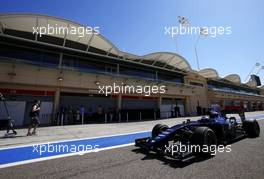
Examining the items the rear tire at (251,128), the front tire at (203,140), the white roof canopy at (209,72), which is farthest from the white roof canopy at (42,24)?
the white roof canopy at (209,72)

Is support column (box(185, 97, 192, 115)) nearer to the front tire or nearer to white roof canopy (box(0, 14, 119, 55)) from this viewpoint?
white roof canopy (box(0, 14, 119, 55))

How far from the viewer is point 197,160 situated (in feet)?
14.8

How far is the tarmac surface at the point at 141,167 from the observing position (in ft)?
11.5

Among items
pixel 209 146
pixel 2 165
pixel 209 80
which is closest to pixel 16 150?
pixel 2 165

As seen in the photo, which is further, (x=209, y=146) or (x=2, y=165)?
(x=209, y=146)

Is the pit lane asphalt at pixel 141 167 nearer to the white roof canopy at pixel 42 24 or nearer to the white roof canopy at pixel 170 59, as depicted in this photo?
the white roof canopy at pixel 42 24

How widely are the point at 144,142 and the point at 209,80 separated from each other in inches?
1436

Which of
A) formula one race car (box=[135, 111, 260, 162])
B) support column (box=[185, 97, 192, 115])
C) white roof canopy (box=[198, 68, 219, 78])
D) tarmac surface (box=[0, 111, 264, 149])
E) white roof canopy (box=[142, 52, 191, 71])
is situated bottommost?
tarmac surface (box=[0, 111, 264, 149])

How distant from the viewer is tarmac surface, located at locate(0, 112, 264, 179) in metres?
3.51

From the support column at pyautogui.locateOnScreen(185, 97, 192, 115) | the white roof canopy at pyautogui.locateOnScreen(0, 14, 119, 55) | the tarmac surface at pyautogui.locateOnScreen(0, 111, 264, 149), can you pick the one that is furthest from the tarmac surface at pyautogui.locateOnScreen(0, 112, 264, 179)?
the support column at pyautogui.locateOnScreen(185, 97, 192, 115)

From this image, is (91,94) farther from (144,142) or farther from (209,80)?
(209,80)

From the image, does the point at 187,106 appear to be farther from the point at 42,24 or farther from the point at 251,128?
the point at 42,24

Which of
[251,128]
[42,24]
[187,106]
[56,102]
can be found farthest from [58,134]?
[187,106]

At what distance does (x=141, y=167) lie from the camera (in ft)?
13.0
